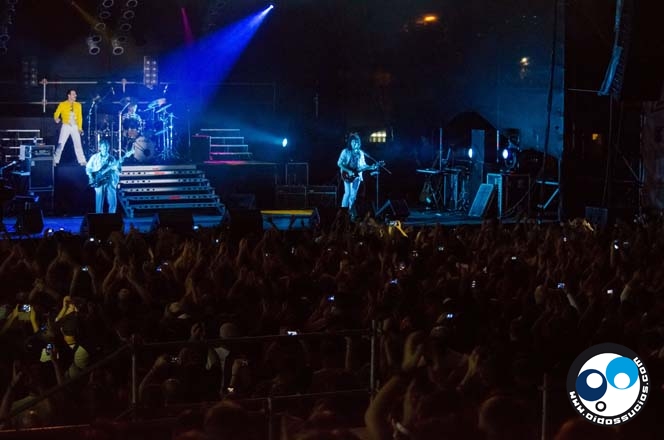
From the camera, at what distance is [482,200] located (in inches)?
762

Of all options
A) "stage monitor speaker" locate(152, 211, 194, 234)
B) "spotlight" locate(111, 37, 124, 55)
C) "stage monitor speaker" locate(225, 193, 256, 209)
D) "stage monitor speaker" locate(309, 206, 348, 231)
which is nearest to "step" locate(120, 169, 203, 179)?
"stage monitor speaker" locate(225, 193, 256, 209)

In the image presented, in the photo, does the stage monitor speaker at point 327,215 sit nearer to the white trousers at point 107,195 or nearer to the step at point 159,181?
the white trousers at point 107,195

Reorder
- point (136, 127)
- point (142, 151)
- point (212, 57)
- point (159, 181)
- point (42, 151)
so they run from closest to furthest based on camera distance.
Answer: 1. point (42, 151)
2. point (159, 181)
3. point (142, 151)
4. point (136, 127)
5. point (212, 57)

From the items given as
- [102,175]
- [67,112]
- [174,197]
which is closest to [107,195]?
[102,175]

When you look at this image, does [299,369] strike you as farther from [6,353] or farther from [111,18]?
[111,18]

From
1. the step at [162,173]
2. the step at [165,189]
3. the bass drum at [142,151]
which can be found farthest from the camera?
the bass drum at [142,151]

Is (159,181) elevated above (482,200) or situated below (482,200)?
above

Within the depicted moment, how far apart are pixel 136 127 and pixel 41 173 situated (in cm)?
388

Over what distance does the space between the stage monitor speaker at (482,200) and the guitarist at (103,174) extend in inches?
281

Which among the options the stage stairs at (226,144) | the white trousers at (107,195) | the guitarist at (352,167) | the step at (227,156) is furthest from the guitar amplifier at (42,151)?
the guitarist at (352,167)

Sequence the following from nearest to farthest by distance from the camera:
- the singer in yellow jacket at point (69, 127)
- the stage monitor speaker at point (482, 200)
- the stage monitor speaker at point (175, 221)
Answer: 1. the stage monitor speaker at point (175, 221)
2. the stage monitor speaker at point (482, 200)
3. the singer in yellow jacket at point (69, 127)

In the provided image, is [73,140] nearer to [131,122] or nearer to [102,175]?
[131,122]

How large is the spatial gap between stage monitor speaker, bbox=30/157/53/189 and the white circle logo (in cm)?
1618

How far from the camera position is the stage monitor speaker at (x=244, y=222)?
43.8 ft
